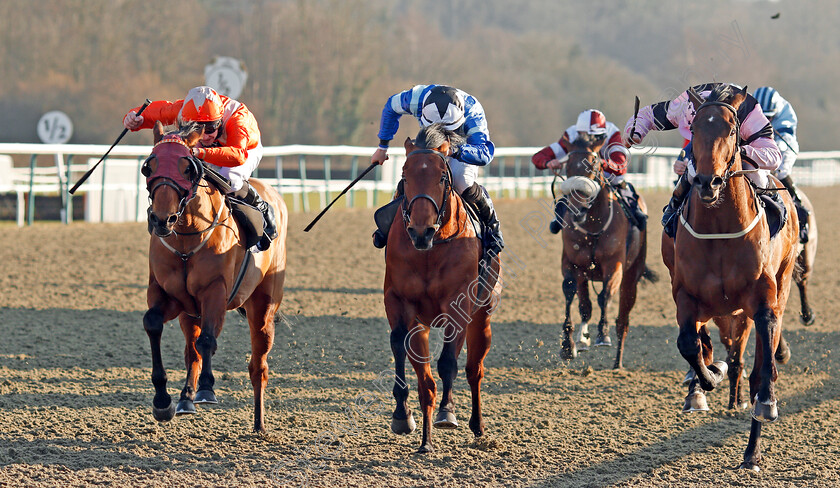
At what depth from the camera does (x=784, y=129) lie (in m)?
6.57

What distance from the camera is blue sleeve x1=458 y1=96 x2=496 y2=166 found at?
4895 millimetres

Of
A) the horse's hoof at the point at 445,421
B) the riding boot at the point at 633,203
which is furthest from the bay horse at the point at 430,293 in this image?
the riding boot at the point at 633,203

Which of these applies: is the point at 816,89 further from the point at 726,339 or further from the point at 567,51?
the point at 726,339

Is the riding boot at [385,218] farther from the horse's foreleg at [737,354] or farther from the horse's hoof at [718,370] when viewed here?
the horse's foreleg at [737,354]

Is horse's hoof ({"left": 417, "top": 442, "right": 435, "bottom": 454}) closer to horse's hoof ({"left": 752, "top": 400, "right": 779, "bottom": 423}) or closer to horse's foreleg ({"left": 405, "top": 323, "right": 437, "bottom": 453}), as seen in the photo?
horse's foreleg ({"left": 405, "top": 323, "right": 437, "bottom": 453})

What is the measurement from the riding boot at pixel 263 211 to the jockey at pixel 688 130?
2.18 metres

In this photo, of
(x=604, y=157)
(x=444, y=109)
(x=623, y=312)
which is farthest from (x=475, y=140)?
(x=604, y=157)

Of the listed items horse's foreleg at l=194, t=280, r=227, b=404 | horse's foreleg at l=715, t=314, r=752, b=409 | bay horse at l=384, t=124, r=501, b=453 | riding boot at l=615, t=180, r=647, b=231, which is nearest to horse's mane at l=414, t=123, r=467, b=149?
bay horse at l=384, t=124, r=501, b=453

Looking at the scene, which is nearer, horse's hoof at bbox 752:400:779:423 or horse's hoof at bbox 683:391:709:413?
horse's hoof at bbox 752:400:779:423

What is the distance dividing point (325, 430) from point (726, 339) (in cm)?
288

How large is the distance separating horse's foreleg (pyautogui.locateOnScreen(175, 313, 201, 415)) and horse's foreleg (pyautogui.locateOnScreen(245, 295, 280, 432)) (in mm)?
358

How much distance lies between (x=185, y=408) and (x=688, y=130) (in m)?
3.31

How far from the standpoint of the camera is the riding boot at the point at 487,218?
520cm

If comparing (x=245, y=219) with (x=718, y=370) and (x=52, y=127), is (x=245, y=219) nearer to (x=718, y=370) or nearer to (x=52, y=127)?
(x=718, y=370)
